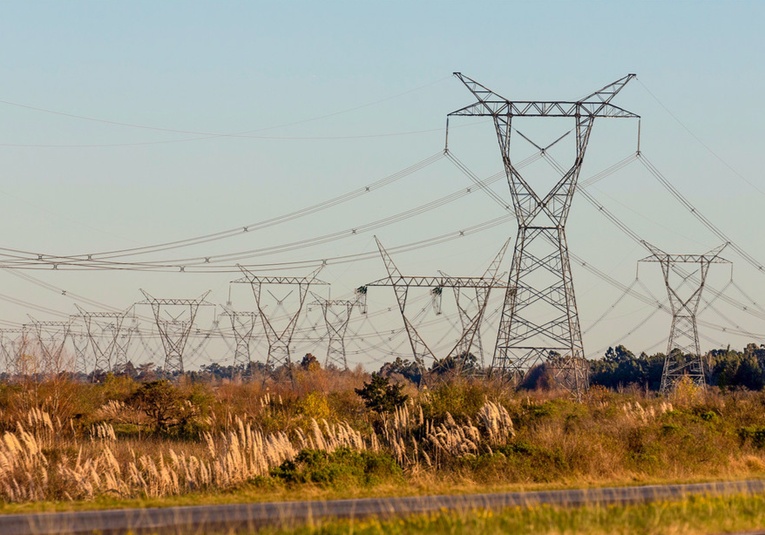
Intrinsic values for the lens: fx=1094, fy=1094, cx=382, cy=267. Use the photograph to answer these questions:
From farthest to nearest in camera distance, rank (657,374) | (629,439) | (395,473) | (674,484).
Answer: (657,374), (629,439), (395,473), (674,484)

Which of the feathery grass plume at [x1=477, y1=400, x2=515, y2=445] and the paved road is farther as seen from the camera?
the feathery grass plume at [x1=477, y1=400, x2=515, y2=445]

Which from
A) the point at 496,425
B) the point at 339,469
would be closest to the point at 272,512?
the point at 339,469

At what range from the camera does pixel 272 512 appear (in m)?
22.3

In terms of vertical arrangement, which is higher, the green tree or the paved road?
the green tree

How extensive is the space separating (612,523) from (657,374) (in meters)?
135

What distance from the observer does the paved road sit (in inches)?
764

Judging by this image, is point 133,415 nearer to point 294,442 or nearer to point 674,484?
point 294,442

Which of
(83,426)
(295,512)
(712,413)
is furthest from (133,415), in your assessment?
(295,512)

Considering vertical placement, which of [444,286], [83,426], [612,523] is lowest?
[612,523]

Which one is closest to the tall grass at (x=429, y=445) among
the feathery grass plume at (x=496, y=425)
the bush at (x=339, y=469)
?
the feathery grass plume at (x=496, y=425)

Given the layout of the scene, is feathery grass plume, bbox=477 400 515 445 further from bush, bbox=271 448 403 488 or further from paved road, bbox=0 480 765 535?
paved road, bbox=0 480 765 535

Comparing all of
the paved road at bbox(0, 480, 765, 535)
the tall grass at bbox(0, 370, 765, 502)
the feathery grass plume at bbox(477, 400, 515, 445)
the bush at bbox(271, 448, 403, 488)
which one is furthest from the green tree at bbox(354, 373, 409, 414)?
the paved road at bbox(0, 480, 765, 535)

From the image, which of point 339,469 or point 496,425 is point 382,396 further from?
point 339,469

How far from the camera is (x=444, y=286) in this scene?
238 feet
